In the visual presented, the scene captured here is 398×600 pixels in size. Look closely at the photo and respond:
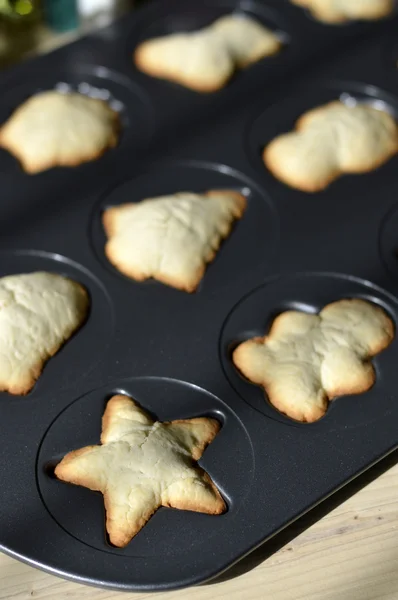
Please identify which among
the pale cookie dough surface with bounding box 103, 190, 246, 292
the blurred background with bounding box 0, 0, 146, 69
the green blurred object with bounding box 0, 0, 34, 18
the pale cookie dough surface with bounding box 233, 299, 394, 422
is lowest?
the pale cookie dough surface with bounding box 233, 299, 394, 422

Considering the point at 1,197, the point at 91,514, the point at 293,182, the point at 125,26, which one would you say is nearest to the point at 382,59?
the point at 293,182

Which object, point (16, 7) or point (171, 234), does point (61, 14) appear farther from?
point (171, 234)

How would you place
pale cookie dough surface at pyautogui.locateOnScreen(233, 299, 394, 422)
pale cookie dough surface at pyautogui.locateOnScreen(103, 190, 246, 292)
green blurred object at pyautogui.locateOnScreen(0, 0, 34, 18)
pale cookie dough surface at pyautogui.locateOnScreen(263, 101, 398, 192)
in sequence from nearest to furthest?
1. pale cookie dough surface at pyautogui.locateOnScreen(233, 299, 394, 422)
2. pale cookie dough surface at pyautogui.locateOnScreen(103, 190, 246, 292)
3. pale cookie dough surface at pyautogui.locateOnScreen(263, 101, 398, 192)
4. green blurred object at pyautogui.locateOnScreen(0, 0, 34, 18)

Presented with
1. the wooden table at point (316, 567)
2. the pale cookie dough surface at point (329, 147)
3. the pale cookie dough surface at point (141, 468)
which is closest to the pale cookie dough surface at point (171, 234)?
the pale cookie dough surface at point (329, 147)

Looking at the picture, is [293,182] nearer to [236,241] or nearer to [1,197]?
[236,241]

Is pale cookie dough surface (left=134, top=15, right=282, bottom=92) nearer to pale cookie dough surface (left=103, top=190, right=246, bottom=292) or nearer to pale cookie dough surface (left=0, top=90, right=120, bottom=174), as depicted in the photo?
pale cookie dough surface (left=0, top=90, right=120, bottom=174)

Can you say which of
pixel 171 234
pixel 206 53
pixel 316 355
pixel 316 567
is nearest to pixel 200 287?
pixel 171 234

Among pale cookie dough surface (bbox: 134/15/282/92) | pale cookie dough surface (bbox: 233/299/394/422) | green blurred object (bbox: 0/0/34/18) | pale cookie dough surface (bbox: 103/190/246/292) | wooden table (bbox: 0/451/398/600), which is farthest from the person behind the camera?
green blurred object (bbox: 0/0/34/18)

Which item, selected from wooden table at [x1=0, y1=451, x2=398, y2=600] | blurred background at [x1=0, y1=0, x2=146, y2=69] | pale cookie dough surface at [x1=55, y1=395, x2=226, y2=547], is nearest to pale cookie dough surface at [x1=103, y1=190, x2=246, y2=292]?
pale cookie dough surface at [x1=55, y1=395, x2=226, y2=547]
